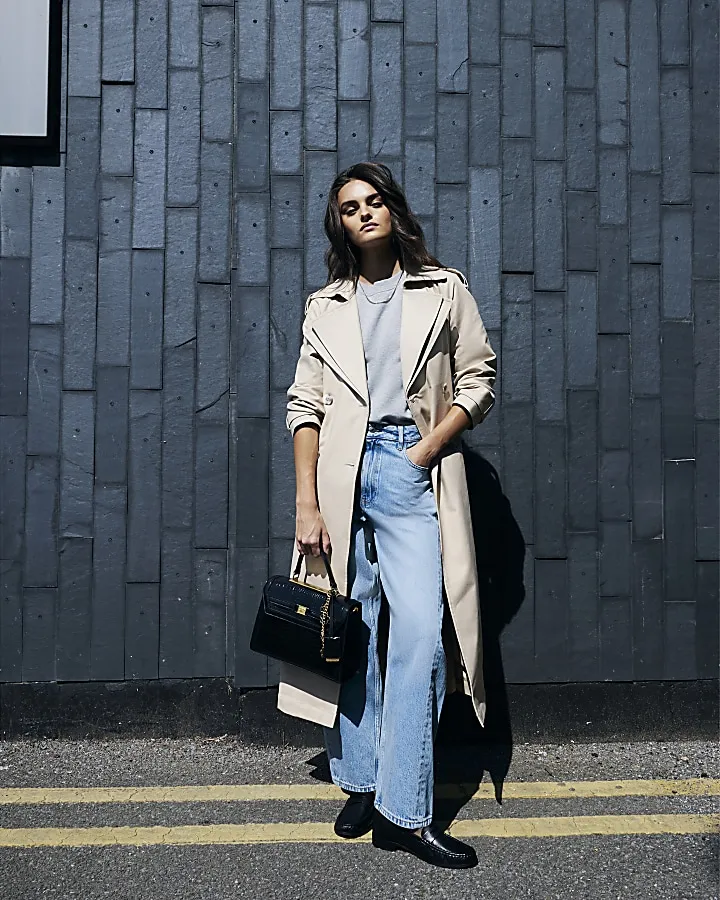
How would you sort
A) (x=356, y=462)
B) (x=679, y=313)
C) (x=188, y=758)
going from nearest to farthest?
(x=356, y=462)
(x=188, y=758)
(x=679, y=313)

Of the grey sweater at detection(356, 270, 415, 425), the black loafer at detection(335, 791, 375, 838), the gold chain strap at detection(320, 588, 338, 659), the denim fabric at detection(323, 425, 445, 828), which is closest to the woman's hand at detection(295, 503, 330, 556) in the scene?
the denim fabric at detection(323, 425, 445, 828)

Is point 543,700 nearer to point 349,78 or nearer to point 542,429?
point 542,429

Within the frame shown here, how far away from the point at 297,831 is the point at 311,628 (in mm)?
777

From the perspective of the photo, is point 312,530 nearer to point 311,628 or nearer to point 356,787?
point 311,628

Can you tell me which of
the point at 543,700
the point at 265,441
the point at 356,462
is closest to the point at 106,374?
the point at 265,441

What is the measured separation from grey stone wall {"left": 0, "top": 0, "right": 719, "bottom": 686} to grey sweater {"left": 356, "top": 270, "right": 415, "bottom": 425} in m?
0.78

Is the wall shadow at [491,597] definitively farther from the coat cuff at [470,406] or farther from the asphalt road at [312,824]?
the coat cuff at [470,406]

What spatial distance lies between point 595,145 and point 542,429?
1.32 m

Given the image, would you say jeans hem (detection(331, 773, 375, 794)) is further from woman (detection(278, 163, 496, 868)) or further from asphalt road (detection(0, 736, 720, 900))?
asphalt road (detection(0, 736, 720, 900))

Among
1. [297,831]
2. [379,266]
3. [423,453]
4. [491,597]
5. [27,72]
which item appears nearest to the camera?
[423,453]

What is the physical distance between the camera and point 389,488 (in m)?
3.35

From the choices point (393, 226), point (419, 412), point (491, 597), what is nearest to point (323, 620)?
point (419, 412)

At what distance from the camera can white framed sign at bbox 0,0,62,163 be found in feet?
13.7

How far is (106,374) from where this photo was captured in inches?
166
